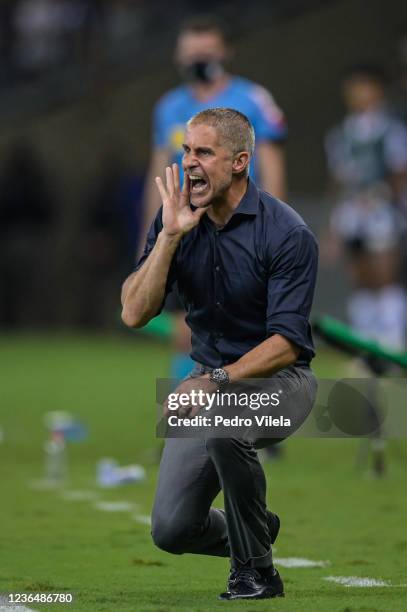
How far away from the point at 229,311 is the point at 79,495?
3.19 meters

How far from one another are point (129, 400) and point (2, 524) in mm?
6739

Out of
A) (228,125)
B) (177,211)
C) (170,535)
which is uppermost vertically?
(228,125)

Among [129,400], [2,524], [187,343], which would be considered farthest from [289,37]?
[2,524]

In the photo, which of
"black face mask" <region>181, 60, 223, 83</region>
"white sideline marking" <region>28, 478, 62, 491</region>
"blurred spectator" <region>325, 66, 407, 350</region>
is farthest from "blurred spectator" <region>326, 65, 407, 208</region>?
"white sideline marking" <region>28, 478, 62, 491</region>

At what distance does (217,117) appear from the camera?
5.43m

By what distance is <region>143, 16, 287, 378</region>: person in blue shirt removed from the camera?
8992mm

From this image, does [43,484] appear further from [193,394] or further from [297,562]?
[193,394]

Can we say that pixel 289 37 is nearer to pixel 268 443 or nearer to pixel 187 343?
pixel 187 343

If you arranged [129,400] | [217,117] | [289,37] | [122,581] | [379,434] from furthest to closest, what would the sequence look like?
[289,37] < [129,400] < [379,434] < [122,581] < [217,117]

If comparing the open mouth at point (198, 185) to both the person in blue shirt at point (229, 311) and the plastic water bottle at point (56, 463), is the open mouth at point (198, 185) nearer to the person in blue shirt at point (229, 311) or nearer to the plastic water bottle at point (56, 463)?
the person in blue shirt at point (229, 311)

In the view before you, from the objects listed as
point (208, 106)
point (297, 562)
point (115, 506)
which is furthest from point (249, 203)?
point (208, 106)

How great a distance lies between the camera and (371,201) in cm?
1370

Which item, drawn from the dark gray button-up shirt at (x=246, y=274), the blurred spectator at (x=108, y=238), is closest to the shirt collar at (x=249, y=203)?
the dark gray button-up shirt at (x=246, y=274)

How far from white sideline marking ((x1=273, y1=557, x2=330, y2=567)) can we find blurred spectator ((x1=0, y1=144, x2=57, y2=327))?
15169mm
